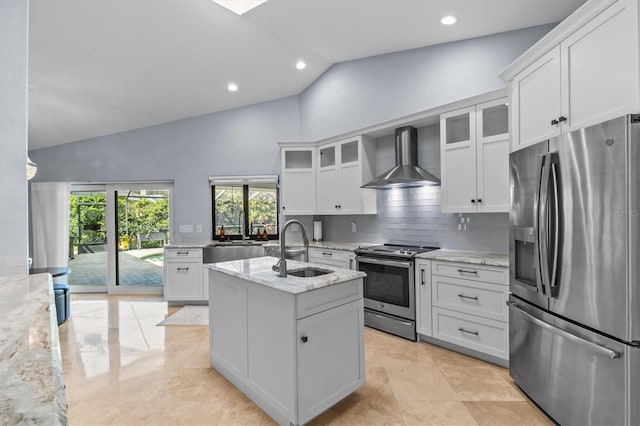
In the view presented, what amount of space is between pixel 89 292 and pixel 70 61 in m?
3.87

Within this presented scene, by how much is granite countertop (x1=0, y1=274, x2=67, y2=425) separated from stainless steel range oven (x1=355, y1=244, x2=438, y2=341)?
2856 mm

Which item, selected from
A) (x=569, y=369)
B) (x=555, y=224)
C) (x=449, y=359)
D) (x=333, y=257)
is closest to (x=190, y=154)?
(x=333, y=257)

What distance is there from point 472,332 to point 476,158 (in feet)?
5.35

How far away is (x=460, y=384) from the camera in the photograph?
2.50 meters

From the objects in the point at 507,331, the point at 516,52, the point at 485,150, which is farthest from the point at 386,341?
the point at 516,52

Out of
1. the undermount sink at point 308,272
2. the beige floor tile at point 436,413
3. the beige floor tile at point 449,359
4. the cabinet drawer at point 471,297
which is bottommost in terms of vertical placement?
the beige floor tile at point 436,413

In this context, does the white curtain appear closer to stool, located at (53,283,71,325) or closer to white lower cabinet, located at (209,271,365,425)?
stool, located at (53,283,71,325)

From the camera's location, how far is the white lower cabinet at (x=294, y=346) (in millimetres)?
1938

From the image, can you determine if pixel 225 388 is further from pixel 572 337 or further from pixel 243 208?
pixel 243 208

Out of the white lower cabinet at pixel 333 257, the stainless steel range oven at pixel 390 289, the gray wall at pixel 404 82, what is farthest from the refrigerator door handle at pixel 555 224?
the white lower cabinet at pixel 333 257

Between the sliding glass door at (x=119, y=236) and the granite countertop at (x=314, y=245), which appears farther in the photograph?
the sliding glass door at (x=119, y=236)

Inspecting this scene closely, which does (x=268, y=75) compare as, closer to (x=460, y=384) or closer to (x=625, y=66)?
(x=625, y=66)

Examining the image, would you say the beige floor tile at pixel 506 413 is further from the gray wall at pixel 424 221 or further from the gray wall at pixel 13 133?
the gray wall at pixel 13 133

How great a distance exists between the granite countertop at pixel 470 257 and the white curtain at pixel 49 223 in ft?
18.7
